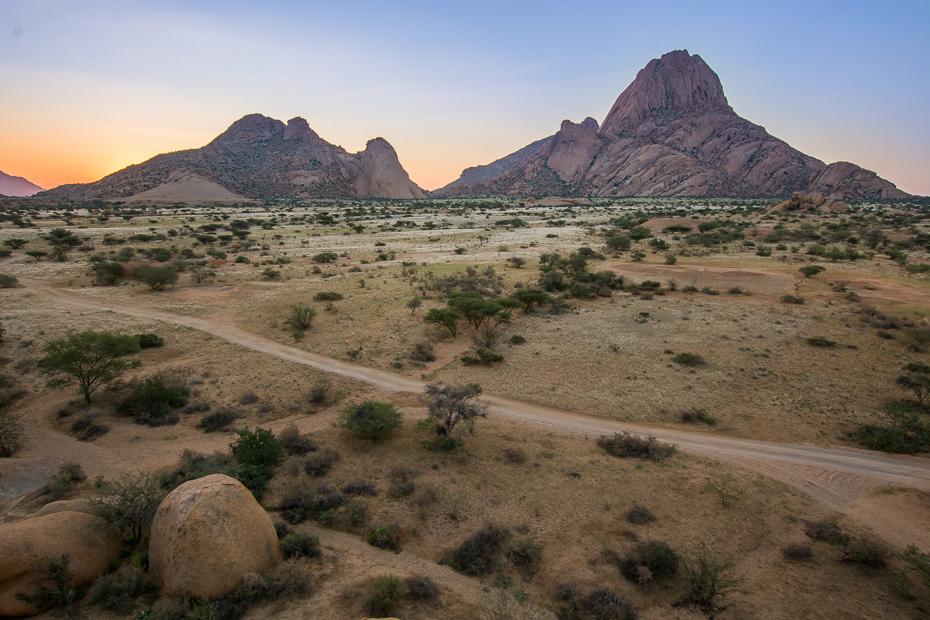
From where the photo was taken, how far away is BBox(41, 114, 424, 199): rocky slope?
456 feet

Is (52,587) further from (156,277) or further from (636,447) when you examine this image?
(156,277)

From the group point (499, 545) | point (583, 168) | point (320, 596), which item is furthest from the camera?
point (583, 168)

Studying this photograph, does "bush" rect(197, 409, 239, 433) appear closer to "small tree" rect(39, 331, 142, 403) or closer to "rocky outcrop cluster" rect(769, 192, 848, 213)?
"small tree" rect(39, 331, 142, 403)

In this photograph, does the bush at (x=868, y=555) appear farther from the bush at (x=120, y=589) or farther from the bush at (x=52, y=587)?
the bush at (x=52, y=587)

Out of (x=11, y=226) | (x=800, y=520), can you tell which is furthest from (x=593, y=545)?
(x=11, y=226)

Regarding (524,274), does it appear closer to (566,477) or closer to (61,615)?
(566,477)

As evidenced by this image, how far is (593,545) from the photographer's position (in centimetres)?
928

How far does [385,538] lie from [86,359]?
13452 millimetres

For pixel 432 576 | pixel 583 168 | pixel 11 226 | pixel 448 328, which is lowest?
pixel 432 576

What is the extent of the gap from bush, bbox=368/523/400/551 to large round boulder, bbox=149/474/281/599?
2036 mm

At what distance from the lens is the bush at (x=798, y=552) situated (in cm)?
889

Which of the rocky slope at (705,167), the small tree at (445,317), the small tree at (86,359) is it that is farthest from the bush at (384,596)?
the rocky slope at (705,167)

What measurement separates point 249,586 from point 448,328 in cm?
1656

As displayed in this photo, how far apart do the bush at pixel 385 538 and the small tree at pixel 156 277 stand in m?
28.3
